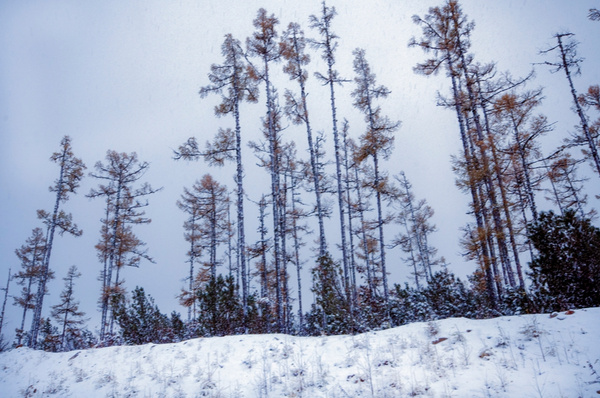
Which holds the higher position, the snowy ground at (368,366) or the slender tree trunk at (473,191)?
the slender tree trunk at (473,191)

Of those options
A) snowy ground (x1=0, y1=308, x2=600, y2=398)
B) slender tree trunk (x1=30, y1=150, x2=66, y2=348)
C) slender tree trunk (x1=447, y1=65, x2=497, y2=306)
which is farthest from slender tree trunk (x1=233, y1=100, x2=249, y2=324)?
slender tree trunk (x1=30, y1=150, x2=66, y2=348)

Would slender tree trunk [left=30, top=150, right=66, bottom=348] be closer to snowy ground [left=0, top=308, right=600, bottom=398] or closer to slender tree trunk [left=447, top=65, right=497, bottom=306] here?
snowy ground [left=0, top=308, right=600, bottom=398]

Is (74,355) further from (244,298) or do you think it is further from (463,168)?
(463,168)

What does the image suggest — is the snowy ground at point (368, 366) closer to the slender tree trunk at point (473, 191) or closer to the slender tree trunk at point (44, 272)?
the slender tree trunk at point (473, 191)

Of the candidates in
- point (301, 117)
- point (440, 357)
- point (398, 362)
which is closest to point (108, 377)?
point (398, 362)

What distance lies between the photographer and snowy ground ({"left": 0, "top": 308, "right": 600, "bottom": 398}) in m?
4.14

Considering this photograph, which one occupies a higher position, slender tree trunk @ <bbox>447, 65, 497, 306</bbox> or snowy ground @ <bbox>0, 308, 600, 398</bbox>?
slender tree trunk @ <bbox>447, 65, 497, 306</bbox>

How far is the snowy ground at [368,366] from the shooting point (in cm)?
414

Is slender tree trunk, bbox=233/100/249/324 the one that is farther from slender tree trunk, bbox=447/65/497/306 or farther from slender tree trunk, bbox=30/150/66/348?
slender tree trunk, bbox=30/150/66/348

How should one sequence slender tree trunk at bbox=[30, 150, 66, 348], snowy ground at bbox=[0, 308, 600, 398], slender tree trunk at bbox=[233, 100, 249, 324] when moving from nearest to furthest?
snowy ground at bbox=[0, 308, 600, 398]
slender tree trunk at bbox=[233, 100, 249, 324]
slender tree trunk at bbox=[30, 150, 66, 348]

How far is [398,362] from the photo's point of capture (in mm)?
5195

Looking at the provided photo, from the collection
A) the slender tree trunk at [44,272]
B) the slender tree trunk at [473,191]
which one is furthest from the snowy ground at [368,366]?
the slender tree trunk at [44,272]

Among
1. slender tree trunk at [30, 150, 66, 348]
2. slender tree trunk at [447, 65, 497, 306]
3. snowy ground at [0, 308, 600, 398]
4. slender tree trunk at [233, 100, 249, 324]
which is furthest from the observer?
slender tree trunk at [30, 150, 66, 348]

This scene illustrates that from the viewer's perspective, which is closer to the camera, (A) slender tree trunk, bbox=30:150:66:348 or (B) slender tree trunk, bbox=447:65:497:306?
(B) slender tree trunk, bbox=447:65:497:306
